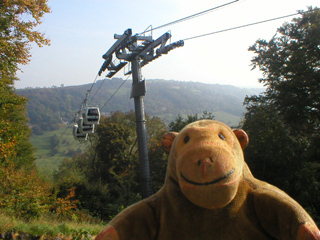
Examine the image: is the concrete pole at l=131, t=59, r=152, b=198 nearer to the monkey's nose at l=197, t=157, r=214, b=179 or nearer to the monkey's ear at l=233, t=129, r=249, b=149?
the monkey's ear at l=233, t=129, r=249, b=149

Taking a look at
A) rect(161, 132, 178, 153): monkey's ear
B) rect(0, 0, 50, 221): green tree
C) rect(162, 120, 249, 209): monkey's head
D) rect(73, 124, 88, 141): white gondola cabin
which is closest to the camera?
rect(162, 120, 249, 209): monkey's head

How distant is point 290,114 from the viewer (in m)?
17.0

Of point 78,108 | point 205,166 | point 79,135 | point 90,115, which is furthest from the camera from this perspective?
point 78,108

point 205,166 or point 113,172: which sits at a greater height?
point 205,166

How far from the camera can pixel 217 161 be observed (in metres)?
2.23

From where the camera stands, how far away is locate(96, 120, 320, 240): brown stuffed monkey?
219 cm

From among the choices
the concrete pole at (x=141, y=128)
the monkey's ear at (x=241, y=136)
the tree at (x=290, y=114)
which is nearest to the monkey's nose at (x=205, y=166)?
the monkey's ear at (x=241, y=136)

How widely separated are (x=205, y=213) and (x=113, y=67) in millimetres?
12240

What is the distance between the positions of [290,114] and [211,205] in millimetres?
16608

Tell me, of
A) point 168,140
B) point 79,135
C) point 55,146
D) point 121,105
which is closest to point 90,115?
point 79,135

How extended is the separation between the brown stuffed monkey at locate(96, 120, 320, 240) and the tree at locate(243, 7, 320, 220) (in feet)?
23.1

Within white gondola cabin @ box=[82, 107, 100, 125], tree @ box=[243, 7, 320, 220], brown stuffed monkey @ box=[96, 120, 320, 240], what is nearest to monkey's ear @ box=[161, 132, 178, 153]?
brown stuffed monkey @ box=[96, 120, 320, 240]

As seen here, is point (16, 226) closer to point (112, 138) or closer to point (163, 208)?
point (163, 208)

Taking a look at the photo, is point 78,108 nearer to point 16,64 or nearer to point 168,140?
point 16,64
